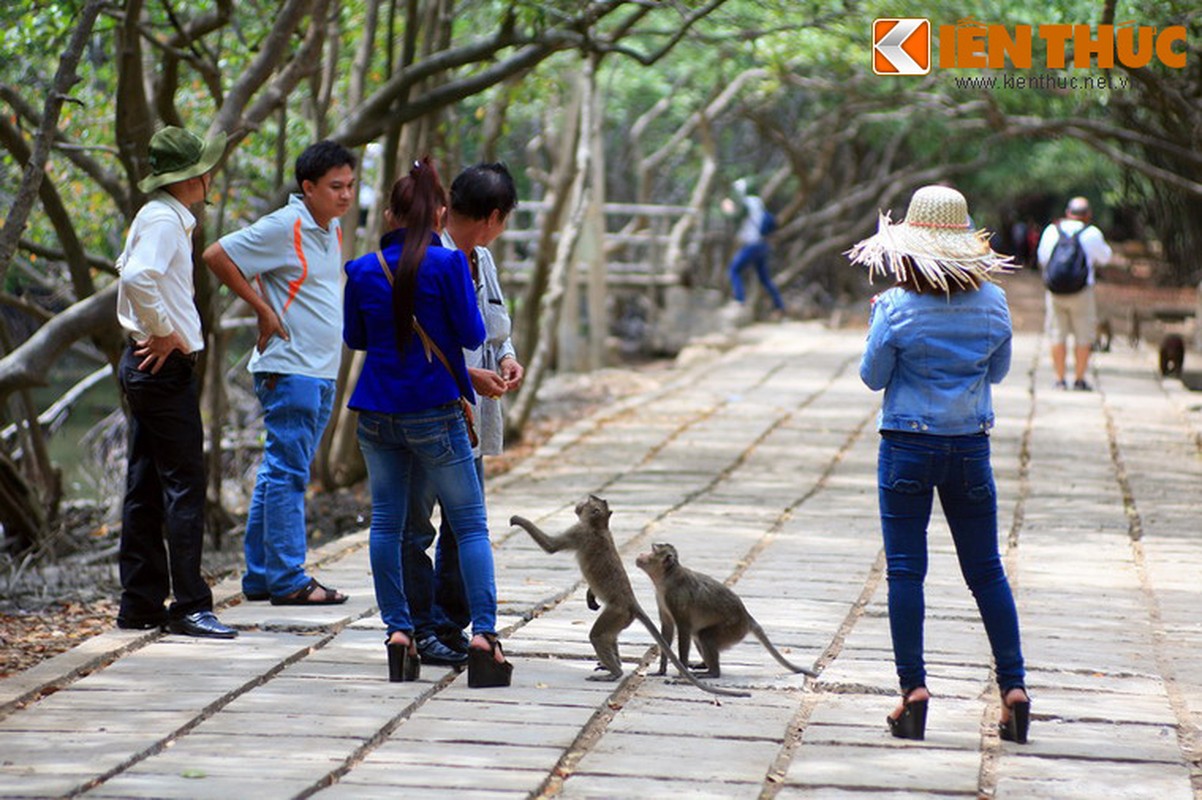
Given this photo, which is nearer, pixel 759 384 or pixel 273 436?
pixel 273 436

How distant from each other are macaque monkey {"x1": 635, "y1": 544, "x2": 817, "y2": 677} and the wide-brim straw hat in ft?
4.18

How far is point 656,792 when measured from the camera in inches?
187

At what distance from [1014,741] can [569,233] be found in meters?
9.55

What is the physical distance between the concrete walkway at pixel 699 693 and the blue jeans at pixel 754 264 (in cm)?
1412

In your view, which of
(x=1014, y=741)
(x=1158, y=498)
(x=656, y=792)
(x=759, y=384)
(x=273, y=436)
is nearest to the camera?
(x=656, y=792)

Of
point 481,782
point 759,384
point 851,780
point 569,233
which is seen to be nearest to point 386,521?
point 481,782

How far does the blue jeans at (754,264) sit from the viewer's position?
80.8 feet

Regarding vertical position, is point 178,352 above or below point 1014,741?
above

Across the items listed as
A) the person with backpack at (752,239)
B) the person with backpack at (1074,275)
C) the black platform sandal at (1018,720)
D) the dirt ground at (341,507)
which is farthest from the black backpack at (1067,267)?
the black platform sandal at (1018,720)

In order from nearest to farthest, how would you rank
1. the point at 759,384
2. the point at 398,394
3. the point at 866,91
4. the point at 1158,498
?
the point at 398,394 < the point at 1158,498 < the point at 759,384 < the point at 866,91

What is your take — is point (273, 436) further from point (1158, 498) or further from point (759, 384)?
point (759, 384)

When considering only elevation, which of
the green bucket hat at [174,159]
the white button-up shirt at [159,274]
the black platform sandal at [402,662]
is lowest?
the black platform sandal at [402,662]

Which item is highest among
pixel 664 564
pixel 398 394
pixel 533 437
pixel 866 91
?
pixel 866 91

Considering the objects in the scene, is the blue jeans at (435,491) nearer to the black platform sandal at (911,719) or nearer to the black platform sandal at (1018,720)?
the black platform sandal at (911,719)
